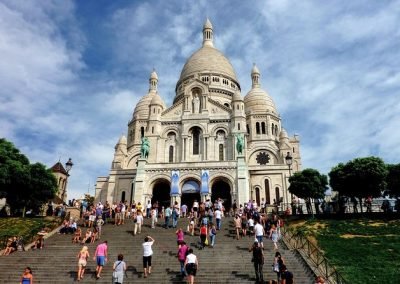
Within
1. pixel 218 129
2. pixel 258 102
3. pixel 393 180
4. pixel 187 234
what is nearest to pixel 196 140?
pixel 218 129

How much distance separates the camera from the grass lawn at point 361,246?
15297 mm

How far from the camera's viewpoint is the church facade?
3738 cm

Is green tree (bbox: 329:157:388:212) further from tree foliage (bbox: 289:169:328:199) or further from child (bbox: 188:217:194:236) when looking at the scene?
child (bbox: 188:217:194:236)

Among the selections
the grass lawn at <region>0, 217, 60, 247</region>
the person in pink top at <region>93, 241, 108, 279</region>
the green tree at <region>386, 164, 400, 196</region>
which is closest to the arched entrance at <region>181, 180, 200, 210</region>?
the grass lawn at <region>0, 217, 60, 247</region>

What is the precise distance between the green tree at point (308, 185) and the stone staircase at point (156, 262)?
13.8 metres

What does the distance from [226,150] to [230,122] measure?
11.7 ft

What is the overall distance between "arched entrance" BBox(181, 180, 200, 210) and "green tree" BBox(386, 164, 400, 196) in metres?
17.4

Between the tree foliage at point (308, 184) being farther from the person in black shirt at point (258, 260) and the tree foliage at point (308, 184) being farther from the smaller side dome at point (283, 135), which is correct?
the person in black shirt at point (258, 260)

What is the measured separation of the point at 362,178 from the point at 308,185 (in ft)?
15.5

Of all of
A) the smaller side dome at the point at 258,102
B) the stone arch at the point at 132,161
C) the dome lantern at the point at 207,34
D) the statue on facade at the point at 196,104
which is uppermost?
the dome lantern at the point at 207,34

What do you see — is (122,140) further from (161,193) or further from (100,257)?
(100,257)

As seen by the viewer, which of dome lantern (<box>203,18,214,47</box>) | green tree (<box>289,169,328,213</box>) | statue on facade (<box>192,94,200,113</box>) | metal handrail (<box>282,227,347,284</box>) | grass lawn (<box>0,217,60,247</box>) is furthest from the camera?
dome lantern (<box>203,18,214,47</box>)

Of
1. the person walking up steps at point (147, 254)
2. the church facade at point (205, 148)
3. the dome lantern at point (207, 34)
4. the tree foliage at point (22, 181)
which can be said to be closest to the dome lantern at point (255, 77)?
the church facade at point (205, 148)

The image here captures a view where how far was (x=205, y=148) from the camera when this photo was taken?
4250 cm
